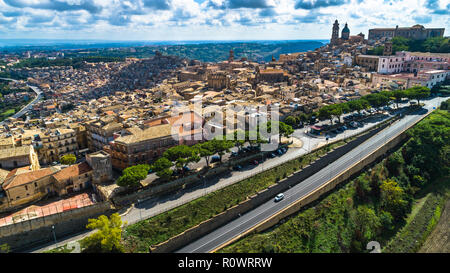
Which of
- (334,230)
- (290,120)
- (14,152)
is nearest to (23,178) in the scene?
(14,152)

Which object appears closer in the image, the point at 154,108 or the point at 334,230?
the point at 334,230

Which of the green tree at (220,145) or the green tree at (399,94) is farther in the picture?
the green tree at (399,94)

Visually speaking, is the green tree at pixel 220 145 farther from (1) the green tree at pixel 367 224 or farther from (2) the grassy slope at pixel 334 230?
(1) the green tree at pixel 367 224

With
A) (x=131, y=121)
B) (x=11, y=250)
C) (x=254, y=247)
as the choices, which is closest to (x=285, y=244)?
(x=254, y=247)

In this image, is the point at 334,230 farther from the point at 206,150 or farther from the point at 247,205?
the point at 206,150

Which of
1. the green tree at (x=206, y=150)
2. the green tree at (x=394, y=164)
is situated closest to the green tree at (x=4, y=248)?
the green tree at (x=206, y=150)

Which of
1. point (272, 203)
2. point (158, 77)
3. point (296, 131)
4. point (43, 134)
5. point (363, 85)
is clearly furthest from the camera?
point (158, 77)

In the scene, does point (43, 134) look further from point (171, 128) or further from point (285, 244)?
point (285, 244)
